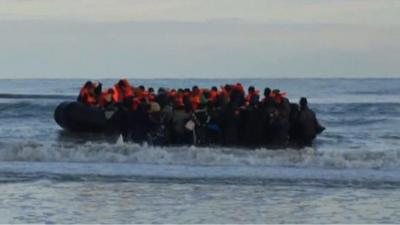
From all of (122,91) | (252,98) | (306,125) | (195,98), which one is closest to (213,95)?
(195,98)

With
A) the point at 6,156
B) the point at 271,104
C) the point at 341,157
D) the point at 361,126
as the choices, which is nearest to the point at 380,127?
the point at 361,126

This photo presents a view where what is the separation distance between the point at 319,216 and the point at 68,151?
9.57m

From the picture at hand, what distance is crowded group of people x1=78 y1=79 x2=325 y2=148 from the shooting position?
921 inches

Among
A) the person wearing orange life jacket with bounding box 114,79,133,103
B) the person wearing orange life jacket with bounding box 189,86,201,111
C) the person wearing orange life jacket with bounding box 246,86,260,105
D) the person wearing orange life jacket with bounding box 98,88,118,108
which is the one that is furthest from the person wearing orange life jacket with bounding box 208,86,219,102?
the person wearing orange life jacket with bounding box 98,88,118,108

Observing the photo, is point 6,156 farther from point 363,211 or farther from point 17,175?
point 363,211

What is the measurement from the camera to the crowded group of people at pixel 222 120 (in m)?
23.4

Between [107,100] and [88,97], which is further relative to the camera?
[88,97]

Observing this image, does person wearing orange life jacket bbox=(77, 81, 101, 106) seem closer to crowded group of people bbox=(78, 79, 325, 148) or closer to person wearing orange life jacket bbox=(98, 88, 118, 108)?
person wearing orange life jacket bbox=(98, 88, 118, 108)

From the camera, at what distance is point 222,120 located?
23766 millimetres

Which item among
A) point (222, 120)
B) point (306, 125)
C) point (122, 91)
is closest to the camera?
point (222, 120)

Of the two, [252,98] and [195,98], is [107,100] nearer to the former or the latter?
[195,98]

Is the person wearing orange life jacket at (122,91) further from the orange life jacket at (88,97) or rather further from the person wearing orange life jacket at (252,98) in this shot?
the person wearing orange life jacket at (252,98)

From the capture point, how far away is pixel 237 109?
77.3 feet

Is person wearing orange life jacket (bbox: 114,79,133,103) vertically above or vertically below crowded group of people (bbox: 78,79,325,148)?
above
